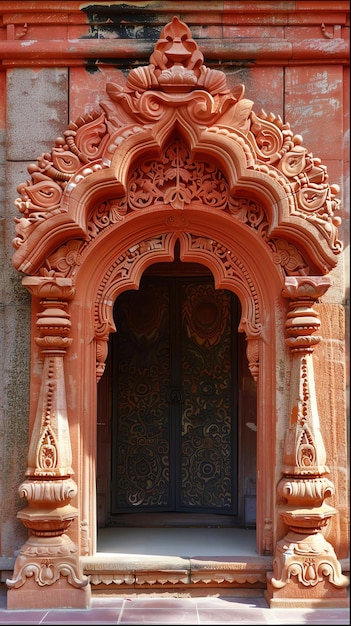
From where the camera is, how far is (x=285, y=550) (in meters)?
5.48

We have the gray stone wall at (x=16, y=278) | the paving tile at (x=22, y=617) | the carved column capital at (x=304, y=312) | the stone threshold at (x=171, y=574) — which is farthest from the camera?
the gray stone wall at (x=16, y=278)

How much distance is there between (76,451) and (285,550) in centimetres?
178

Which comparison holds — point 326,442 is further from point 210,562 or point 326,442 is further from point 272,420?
point 210,562

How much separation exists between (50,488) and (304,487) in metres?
1.91

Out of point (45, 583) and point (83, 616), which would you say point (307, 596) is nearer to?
point (83, 616)

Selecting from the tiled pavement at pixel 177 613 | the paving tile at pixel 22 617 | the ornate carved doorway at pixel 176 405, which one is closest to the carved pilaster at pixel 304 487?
the tiled pavement at pixel 177 613

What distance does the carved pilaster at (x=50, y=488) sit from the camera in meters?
5.44

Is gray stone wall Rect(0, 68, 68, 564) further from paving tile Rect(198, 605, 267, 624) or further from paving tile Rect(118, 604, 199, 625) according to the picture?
paving tile Rect(198, 605, 267, 624)

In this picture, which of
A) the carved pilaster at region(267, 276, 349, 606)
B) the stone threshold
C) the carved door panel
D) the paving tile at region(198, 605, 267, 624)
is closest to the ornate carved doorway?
the carved door panel

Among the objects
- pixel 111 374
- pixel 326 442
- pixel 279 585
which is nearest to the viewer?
pixel 279 585

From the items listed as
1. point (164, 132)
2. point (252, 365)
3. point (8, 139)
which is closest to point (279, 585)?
point (252, 365)

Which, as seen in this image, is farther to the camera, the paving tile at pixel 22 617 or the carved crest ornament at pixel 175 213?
the carved crest ornament at pixel 175 213

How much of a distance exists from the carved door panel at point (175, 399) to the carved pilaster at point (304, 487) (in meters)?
2.05

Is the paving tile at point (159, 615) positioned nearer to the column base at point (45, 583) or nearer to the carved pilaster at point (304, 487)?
the column base at point (45, 583)
